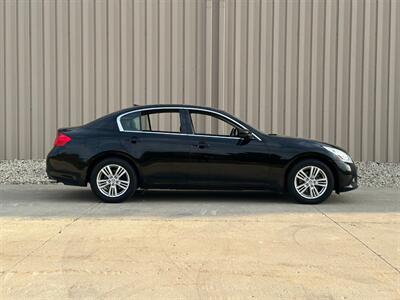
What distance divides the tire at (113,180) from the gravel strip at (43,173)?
3.03 meters

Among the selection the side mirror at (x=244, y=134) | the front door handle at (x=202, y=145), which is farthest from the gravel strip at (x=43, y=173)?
the front door handle at (x=202, y=145)

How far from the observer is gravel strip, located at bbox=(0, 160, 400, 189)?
1066 cm

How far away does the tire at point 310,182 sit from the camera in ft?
26.0

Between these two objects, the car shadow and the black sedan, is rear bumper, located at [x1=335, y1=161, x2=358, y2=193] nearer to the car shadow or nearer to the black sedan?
the black sedan

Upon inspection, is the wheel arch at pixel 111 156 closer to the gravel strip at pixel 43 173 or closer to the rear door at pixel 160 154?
the rear door at pixel 160 154

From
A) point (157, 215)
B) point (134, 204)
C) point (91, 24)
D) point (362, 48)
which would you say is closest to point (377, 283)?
point (157, 215)

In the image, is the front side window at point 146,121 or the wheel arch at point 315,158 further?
the front side window at point 146,121

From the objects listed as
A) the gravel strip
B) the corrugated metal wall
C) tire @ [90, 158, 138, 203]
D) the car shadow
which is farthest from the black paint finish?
the corrugated metal wall

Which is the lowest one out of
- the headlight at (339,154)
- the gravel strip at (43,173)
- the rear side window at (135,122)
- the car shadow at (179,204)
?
the car shadow at (179,204)

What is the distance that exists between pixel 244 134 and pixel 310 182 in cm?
128

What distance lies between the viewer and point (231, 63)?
41.7 feet

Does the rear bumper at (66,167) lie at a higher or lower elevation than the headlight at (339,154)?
lower

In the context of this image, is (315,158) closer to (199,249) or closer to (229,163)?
(229,163)

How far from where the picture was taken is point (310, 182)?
7.98 meters
